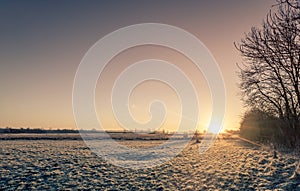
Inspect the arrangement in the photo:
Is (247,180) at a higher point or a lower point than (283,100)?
lower

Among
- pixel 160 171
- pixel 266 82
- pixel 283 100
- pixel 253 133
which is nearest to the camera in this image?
pixel 160 171

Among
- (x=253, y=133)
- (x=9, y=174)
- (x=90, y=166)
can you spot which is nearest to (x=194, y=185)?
(x=90, y=166)

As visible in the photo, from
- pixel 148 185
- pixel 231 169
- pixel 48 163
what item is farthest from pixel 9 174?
pixel 231 169

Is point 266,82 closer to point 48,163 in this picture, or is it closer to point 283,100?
point 283,100

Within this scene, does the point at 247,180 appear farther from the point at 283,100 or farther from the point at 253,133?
the point at 253,133

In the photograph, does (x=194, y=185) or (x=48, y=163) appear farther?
(x=48, y=163)

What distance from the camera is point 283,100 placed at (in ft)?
84.7

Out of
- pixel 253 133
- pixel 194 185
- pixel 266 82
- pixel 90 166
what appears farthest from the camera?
pixel 253 133

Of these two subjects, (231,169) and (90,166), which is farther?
(90,166)

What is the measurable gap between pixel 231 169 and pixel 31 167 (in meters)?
13.7

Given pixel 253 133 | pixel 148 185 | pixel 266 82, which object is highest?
pixel 266 82

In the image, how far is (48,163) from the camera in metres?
21.8

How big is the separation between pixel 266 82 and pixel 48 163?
18762mm

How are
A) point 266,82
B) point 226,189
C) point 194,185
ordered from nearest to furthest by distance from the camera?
point 226,189
point 194,185
point 266,82
